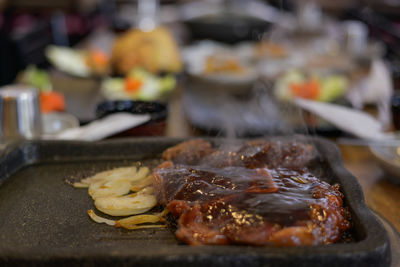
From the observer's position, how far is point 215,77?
427cm

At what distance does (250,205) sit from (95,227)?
2.14ft

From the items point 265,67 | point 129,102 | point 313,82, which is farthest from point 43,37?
point 313,82

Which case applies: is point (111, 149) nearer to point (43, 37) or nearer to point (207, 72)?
point (207, 72)

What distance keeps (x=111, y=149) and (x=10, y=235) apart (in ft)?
2.79

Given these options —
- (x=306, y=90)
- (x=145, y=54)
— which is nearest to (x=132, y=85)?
(x=145, y=54)

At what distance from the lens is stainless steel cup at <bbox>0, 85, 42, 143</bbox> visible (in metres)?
2.73

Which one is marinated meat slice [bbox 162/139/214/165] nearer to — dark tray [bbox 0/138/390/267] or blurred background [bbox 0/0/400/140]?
dark tray [bbox 0/138/390/267]

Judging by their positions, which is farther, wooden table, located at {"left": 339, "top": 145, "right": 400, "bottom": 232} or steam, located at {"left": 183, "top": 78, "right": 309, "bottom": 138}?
steam, located at {"left": 183, "top": 78, "right": 309, "bottom": 138}

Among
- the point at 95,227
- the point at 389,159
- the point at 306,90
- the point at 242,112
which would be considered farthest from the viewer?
the point at 306,90

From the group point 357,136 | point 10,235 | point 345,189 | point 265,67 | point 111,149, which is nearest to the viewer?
point 10,235

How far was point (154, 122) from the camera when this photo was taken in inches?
112

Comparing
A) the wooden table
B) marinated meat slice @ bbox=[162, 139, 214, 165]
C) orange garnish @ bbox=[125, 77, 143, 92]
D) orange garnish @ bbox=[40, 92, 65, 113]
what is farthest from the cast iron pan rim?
orange garnish @ bbox=[125, 77, 143, 92]

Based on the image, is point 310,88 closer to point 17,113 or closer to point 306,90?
point 306,90

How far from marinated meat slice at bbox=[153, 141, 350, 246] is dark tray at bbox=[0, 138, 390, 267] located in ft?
0.24
